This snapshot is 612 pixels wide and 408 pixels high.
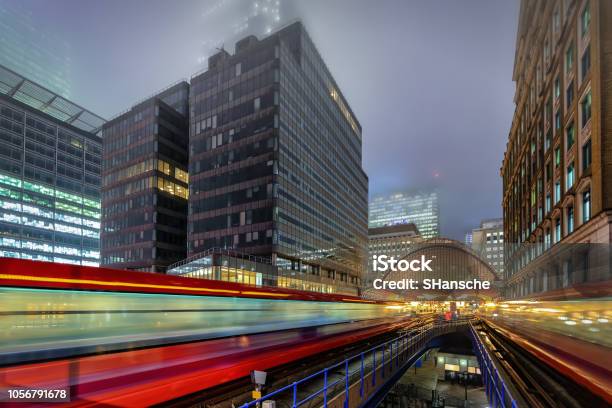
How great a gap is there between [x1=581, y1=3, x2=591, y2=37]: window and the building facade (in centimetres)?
8

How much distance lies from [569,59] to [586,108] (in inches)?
295

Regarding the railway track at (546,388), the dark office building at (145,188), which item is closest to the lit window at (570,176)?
the railway track at (546,388)

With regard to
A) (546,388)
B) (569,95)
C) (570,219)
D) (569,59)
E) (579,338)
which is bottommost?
(546,388)

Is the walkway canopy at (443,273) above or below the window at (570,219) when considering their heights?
below

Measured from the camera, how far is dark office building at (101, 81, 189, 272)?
76.9m

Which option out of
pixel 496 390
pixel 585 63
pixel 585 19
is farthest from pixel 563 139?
pixel 496 390

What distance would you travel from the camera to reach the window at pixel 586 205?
85.1 feet

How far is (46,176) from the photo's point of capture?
99375mm

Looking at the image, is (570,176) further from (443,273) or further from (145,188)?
(443,273)

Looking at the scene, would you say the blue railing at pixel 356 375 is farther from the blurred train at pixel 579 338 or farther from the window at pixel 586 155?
the window at pixel 586 155

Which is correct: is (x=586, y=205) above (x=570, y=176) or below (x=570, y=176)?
below

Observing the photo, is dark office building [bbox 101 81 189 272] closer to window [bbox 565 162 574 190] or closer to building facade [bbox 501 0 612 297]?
building facade [bbox 501 0 612 297]

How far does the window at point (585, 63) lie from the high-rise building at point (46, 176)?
104734mm

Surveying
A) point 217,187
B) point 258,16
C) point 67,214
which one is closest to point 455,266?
point 217,187
